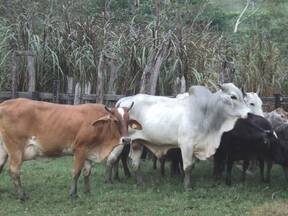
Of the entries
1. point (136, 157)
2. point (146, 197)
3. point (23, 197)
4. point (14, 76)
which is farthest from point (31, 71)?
point (146, 197)

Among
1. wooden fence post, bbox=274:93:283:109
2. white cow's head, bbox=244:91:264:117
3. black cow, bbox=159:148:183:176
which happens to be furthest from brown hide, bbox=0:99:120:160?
wooden fence post, bbox=274:93:283:109

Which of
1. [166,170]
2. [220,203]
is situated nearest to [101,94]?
[166,170]

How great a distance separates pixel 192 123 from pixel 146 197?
4.59ft

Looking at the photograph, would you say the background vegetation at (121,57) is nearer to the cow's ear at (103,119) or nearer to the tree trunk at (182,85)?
the tree trunk at (182,85)

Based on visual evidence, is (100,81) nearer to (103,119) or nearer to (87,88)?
(87,88)

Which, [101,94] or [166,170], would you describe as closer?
[166,170]

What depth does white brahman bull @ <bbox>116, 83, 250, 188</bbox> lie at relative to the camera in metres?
8.30

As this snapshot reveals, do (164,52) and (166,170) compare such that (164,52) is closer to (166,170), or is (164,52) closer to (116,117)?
(166,170)

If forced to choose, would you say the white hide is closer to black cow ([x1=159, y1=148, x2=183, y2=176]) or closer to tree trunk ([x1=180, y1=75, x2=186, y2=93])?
black cow ([x1=159, y1=148, x2=183, y2=176])

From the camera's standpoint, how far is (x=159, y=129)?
8.52m

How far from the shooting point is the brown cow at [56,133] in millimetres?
7301

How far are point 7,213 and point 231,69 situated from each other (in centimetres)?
658

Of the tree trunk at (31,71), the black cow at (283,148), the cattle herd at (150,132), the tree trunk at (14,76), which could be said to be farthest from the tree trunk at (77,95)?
the black cow at (283,148)

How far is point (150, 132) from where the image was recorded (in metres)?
8.59
